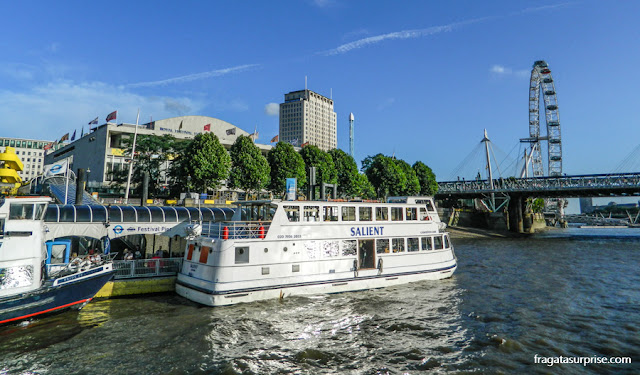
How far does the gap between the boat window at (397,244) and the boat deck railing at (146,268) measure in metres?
14.5

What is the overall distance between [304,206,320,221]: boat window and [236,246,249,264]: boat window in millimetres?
4503

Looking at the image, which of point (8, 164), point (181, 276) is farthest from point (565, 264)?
point (8, 164)

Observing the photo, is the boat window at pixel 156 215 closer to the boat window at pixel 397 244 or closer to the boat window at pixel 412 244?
the boat window at pixel 397 244

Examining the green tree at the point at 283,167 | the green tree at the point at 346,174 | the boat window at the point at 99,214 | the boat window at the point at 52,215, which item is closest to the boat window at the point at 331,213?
the boat window at the point at 99,214

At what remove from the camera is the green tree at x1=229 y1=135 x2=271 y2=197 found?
58.6 m

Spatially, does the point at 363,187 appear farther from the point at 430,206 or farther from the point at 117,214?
→ the point at 117,214

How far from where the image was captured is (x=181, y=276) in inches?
864

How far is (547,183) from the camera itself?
326 feet

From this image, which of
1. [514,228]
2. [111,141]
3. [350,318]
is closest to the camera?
[350,318]

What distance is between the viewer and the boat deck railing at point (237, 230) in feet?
66.9

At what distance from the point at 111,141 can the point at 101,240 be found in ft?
214

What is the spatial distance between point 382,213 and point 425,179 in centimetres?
7652

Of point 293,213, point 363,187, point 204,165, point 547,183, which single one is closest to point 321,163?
point 363,187

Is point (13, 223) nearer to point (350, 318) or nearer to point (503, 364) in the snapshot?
point (350, 318)
